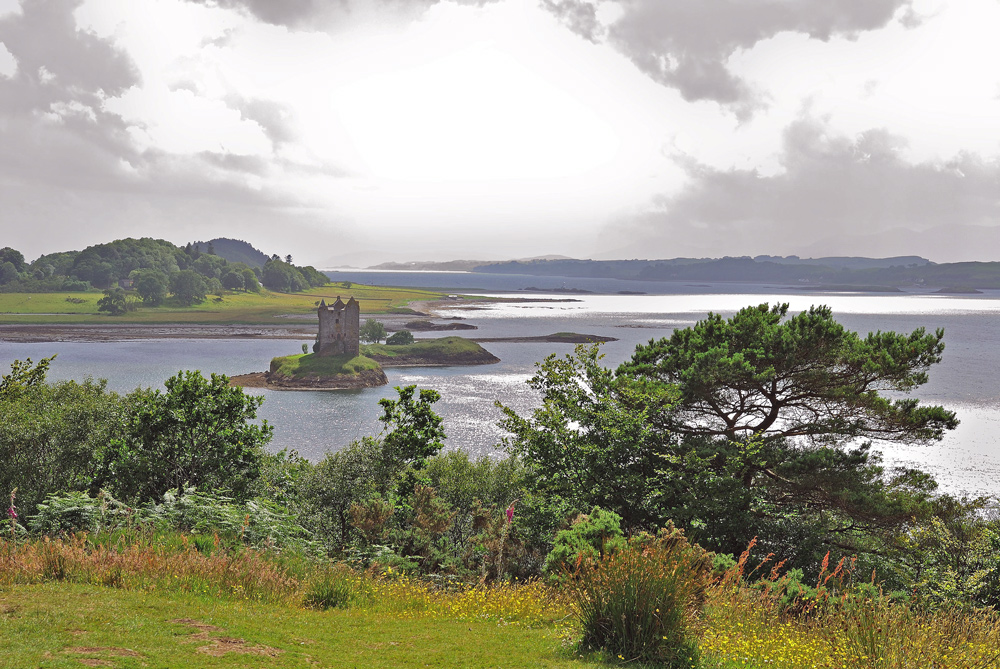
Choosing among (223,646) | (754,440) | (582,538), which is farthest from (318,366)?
(223,646)

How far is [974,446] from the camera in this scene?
184 ft

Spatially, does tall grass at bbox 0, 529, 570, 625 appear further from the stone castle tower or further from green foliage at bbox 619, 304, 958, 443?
the stone castle tower

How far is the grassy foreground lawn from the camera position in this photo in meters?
5.63

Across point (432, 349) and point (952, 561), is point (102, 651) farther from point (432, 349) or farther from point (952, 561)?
point (432, 349)

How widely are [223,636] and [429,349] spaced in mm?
125598

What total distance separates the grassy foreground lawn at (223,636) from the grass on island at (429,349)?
12040 cm

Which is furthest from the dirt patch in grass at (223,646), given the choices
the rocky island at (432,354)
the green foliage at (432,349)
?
the green foliage at (432,349)

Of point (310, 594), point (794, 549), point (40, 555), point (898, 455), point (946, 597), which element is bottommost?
point (898, 455)

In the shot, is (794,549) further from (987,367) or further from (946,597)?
(987,367)

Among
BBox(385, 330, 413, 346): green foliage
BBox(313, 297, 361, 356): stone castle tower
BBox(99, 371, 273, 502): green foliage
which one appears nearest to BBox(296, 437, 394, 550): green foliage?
BBox(99, 371, 273, 502): green foliage

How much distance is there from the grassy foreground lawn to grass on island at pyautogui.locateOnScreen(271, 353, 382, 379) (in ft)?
326

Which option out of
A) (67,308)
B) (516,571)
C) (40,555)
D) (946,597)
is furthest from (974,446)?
(67,308)

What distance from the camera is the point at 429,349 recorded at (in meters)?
131

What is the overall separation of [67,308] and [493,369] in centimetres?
15951
